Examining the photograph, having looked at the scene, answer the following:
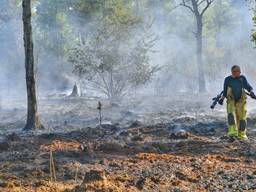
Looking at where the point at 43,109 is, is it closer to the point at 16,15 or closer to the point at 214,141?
the point at 214,141

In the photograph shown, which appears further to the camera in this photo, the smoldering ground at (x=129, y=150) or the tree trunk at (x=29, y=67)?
the tree trunk at (x=29, y=67)

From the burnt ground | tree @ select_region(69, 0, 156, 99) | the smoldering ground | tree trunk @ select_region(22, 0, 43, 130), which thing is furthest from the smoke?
the burnt ground

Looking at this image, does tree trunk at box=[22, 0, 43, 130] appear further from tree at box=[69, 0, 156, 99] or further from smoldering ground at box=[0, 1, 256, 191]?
tree at box=[69, 0, 156, 99]

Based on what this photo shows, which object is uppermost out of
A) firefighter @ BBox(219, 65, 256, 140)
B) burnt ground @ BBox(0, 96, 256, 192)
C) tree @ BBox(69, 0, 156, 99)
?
tree @ BBox(69, 0, 156, 99)

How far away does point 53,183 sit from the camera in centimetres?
750

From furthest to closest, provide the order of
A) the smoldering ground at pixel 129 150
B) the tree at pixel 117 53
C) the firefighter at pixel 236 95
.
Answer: the tree at pixel 117 53, the firefighter at pixel 236 95, the smoldering ground at pixel 129 150

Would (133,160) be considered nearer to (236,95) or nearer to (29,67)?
(236,95)

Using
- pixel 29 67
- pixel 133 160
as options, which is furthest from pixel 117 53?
pixel 133 160

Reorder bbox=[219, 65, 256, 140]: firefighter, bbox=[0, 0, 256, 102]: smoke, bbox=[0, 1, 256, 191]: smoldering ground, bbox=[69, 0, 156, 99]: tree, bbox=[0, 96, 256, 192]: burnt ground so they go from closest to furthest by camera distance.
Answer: bbox=[0, 96, 256, 192]: burnt ground
bbox=[0, 1, 256, 191]: smoldering ground
bbox=[219, 65, 256, 140]: firefighter
bbox=[69, 0, 156, 99]: tree
bbox=[0, 0, 256, 102]: smoke

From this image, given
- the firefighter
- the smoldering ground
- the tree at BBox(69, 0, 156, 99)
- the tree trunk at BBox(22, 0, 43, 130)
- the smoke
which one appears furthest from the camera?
the smoke

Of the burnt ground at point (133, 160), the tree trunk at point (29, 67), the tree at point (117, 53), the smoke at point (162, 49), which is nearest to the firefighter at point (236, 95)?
the burnt ground at point (133, 160)

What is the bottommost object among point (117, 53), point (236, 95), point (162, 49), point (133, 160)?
point (133, 160)

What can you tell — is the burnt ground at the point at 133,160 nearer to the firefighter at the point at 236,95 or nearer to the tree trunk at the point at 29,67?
A: the firefighter at the point at 236,95

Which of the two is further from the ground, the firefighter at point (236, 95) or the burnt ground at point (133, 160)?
the firefighter at point (236, 95)
